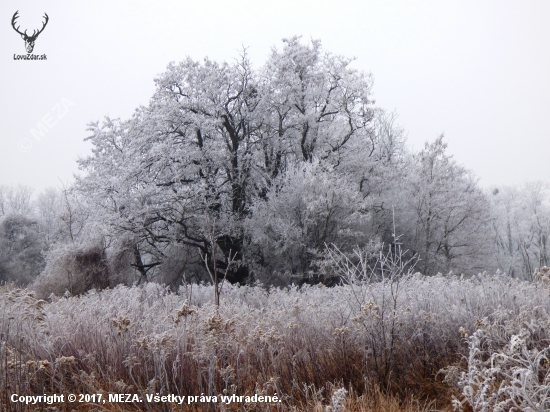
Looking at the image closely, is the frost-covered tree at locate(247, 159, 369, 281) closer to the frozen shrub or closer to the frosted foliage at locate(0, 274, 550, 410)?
the frozen shrub

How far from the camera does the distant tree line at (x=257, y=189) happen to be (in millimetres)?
17234

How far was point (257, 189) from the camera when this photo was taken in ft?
63.6

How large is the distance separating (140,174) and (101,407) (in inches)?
604

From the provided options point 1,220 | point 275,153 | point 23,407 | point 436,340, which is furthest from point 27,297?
point 1,220

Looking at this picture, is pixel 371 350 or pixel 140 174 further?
pixel 140 174

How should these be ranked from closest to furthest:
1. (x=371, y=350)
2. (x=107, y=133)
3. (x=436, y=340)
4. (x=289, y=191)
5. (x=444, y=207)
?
(x=371, y=350), (x=436, y=340), (x=289, y=191), (x=444, y=207), (x=107, y=133)

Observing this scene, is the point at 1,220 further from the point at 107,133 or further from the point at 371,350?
the point at 371,350

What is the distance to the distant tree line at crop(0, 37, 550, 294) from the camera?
17.2 m

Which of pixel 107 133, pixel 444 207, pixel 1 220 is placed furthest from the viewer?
pixel 1 220

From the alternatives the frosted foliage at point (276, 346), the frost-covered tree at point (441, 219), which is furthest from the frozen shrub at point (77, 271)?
the frost-covered tree at point (441, 219)

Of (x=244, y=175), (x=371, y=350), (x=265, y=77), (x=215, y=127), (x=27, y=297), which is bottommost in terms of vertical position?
(x=371, y=350)

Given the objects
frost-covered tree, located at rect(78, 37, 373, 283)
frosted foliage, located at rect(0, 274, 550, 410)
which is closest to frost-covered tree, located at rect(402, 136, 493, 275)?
frost-covered tree, located at rect(78, 37, 373, 283)

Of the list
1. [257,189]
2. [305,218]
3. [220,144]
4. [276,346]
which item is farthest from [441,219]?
[276,346]

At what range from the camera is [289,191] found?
1745 centimetres
